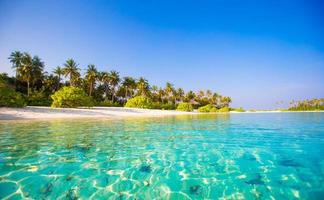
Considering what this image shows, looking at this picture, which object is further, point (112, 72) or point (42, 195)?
point (112, 72)

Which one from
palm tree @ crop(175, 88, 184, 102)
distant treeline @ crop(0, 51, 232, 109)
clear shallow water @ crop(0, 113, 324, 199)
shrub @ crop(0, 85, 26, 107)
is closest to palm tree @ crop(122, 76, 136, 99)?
distant treeline @ crop(0, 51, 232, 109)

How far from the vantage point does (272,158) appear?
645cm

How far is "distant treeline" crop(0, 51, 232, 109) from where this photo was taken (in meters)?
45.1

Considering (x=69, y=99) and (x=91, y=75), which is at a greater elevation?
(x=91, y=75)

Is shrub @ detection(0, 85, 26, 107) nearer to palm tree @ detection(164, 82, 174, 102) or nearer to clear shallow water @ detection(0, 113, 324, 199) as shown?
clear shallow water @ detection(0, 113, 324, 199)

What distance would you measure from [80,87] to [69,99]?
2930cm

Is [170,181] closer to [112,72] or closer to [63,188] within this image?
[63,188]

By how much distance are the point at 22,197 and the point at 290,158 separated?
24.7 ft

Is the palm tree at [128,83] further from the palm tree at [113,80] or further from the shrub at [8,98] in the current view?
the shrub at [8,98]

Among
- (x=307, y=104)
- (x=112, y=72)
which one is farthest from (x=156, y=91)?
(x=307, y=104)

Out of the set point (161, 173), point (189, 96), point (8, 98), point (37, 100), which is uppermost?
point (189, 96)

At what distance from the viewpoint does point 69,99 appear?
3925 cm

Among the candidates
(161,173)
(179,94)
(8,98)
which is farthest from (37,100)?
(179,94)

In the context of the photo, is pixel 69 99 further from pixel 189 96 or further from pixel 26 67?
pixel 189 96
